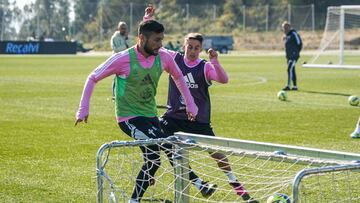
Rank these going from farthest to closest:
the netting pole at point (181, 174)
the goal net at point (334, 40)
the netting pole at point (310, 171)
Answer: the goal net at point (334, 40) → the netting pole at point (181, 174) → the netting pole at point (310, 171)

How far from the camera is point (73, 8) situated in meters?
109

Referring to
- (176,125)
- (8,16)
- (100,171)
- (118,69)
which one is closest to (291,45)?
(176,125)

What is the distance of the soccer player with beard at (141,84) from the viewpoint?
823cm

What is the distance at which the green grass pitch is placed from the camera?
33.8 feet

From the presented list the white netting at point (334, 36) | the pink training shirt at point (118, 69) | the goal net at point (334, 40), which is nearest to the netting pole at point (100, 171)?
the pink training shirt at point (118, 69)

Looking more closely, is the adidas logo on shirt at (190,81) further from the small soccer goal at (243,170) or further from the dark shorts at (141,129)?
the dark shorts at (141,129)

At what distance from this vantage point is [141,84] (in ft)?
27.6

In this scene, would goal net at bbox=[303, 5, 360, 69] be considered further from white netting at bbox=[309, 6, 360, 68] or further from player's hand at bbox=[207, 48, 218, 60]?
player's hand at bbox=[207, 48, 218, 60]

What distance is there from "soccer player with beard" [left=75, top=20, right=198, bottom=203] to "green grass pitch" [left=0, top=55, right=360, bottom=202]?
3.63ft

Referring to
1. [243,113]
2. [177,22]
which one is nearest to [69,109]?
[243,113]

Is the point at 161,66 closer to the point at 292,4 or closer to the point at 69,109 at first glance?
the point at 69,109

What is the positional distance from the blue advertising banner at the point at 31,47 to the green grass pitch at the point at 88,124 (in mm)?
34100

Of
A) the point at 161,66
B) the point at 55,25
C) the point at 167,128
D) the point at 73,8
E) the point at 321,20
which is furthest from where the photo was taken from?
the point at 73,8

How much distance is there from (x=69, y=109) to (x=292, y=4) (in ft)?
223
